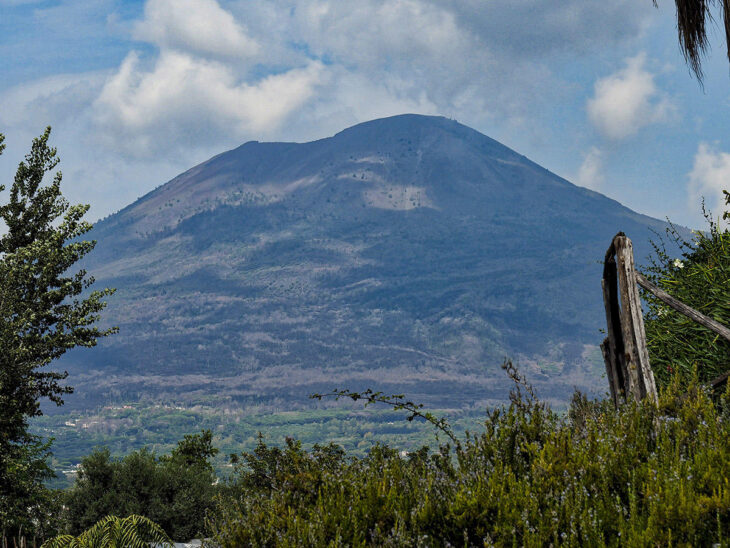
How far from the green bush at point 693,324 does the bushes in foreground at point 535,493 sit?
2.52 meters

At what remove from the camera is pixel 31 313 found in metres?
12.0

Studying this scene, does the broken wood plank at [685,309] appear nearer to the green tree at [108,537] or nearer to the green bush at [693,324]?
the green bush at [693,324]

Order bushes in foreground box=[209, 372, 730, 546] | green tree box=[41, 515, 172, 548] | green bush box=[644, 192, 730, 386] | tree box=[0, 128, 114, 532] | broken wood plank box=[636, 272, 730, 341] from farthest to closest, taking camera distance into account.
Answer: tree box=[0, 128, 114, 532] → green bush box=[644, 192, 730, 386] → green tree box=[41, 515, 172, 548] → broken wood plank box=[636, 272, 730, 341] → bushes in foreground box=[209, 372, 730, 546]

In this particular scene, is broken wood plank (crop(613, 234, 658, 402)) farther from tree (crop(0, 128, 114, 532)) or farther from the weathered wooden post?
tree (crop(0, 128, 114, 532))

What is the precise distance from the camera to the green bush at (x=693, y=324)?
6914mm

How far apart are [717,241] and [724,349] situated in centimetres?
271

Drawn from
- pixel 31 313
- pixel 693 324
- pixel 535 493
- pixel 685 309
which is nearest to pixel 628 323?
pixel 685 309

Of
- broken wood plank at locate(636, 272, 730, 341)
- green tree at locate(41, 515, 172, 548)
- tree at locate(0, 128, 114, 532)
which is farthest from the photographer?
tree at locate(0, 128, 114, 532)

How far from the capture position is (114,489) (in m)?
13.0

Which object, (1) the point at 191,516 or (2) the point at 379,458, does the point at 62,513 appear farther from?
(2) the point at 379,458

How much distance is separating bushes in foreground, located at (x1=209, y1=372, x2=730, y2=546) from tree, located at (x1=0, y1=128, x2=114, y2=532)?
29.6ft

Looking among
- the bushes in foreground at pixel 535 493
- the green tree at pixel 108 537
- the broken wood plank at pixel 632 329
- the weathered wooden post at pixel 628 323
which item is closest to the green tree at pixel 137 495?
the green tree at pixel 108 537

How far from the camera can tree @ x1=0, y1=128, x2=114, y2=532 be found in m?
11.7

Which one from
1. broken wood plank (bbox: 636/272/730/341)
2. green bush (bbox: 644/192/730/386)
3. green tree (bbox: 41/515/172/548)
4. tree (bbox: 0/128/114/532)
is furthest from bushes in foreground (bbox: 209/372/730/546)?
tree (bbox: 0/128/114/532)
